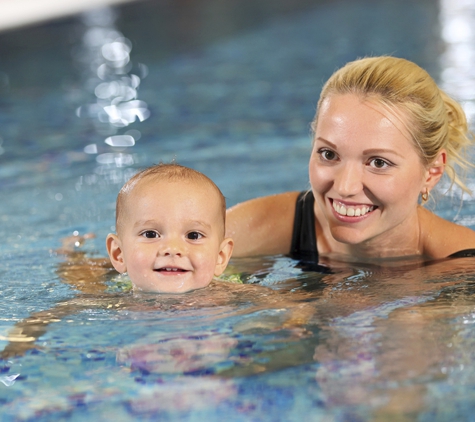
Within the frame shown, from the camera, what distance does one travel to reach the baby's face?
8.92 ft

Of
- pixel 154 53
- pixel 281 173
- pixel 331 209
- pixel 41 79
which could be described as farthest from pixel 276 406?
pixel 154 53

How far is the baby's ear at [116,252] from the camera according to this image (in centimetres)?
289

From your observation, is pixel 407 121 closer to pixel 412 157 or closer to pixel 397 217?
pixel 412 157

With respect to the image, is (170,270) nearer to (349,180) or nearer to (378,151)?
(349,180)

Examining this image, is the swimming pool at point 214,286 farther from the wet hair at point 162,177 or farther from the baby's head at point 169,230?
the wet hair at point 162,177

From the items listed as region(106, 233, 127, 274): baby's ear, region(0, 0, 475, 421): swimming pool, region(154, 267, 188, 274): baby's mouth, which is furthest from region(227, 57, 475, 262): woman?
region(106, 233, 127, 274): baby's ear

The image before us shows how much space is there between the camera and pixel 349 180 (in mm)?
2908

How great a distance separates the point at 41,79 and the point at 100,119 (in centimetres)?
215

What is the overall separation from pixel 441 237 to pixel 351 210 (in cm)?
63

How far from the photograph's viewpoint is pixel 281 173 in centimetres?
527

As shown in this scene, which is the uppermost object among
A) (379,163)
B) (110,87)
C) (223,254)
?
(110,87)

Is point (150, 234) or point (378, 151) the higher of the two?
point (378, 151)

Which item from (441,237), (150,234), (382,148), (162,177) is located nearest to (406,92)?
(382,148)

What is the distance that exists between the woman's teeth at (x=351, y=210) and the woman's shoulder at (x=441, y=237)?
0.52m
